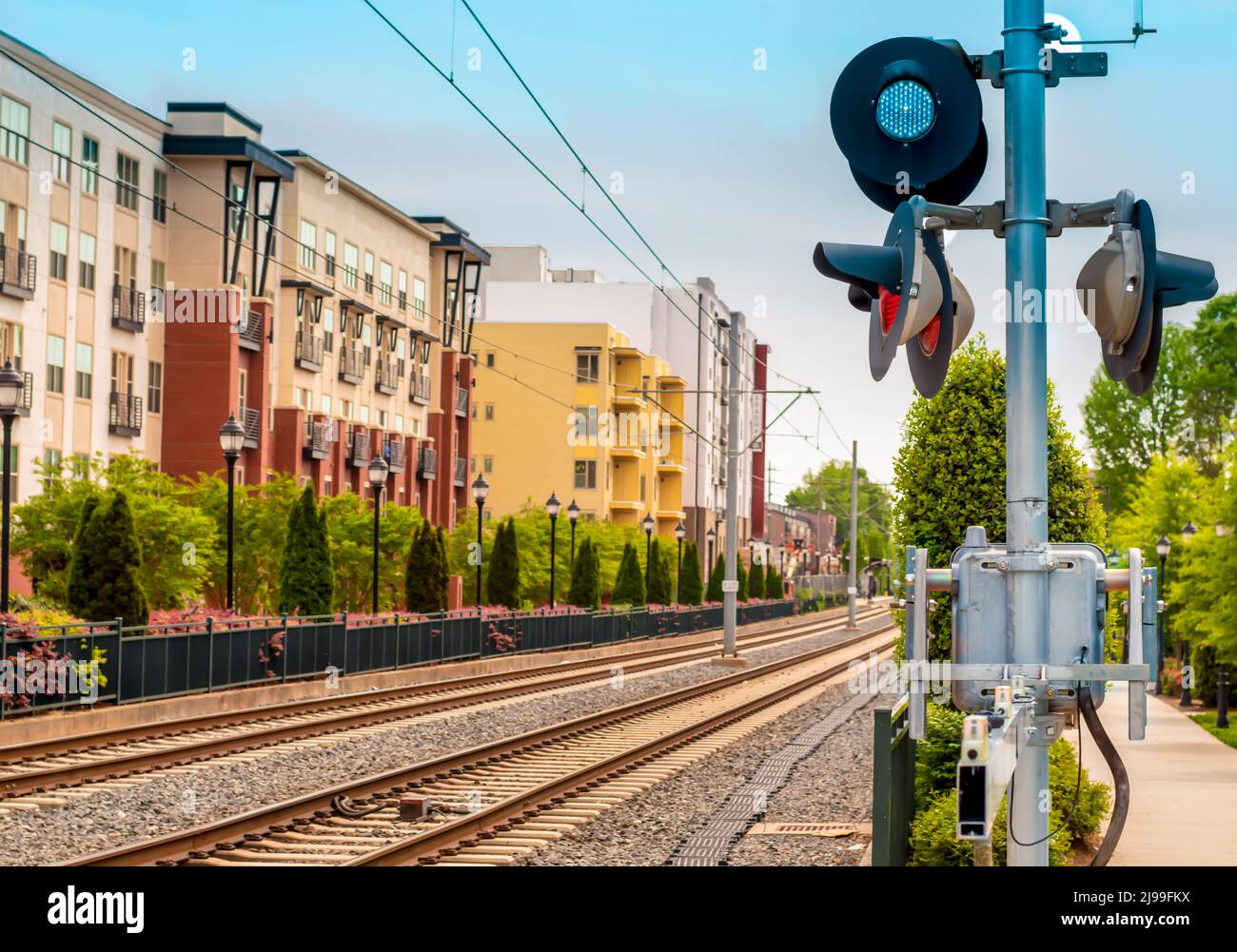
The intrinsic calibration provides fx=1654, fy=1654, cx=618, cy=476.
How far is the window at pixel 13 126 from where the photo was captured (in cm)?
4603

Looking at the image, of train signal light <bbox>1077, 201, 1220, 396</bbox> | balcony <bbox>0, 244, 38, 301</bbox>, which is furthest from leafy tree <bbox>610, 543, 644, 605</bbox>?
train signal light <bbox>1077, 201, 1220, 396</bbox>

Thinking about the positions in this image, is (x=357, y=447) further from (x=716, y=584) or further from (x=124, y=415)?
(x=716, y=584)

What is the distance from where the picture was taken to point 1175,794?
18.1 metres

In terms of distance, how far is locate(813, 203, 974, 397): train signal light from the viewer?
5137mm

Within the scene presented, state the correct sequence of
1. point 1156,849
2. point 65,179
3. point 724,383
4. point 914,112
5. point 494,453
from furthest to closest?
point 724,383 → point 494,453 → point 65,179 → point 1156,849 → point 914,112

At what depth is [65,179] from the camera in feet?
165

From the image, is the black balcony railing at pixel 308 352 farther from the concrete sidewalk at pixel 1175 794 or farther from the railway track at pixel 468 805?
the concrete sidewalk at pixel 1175 794

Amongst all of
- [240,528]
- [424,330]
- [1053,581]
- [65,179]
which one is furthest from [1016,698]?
[424,330]

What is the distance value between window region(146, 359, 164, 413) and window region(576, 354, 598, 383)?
49657 millimetres

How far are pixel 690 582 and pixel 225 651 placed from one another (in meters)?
57.3

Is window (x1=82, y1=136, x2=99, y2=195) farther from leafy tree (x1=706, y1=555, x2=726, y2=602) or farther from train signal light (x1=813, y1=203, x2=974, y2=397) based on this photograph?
train signal light (x1=813, y1=203, x2=974, y2=397)

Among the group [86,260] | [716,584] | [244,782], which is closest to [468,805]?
[244,782]
